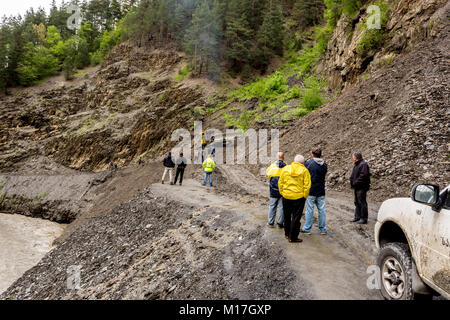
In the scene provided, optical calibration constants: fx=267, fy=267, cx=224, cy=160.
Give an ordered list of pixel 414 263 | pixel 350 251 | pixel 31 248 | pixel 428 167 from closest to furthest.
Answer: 1. pixel 414 263
2. pixel 350 251
3. pixel 428 167
4. pixel 31 248

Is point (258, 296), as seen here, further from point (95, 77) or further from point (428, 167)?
point (95, 77)

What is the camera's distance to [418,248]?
322 cm

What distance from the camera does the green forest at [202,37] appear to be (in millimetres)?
38812

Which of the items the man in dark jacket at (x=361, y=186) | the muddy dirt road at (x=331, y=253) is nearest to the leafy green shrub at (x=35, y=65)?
the muddy dirt road at (x=331, y=253)

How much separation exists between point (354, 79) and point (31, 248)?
27.6m

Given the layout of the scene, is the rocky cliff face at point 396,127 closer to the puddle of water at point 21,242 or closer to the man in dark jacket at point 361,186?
the man in dark jacket at point 361,186

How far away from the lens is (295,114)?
24.0 metres

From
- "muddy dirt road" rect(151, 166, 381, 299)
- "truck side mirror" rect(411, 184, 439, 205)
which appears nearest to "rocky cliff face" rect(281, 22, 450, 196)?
"muddy dirt road" rect(151, 166, 381, 299)

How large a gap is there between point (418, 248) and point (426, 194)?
66 centimetres

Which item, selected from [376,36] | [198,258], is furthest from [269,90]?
[198,258]

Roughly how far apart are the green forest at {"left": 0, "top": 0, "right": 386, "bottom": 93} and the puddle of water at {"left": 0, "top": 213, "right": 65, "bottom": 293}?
2702cm

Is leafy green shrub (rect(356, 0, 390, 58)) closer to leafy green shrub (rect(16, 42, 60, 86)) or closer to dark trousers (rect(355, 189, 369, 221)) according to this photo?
dark trousers (rect(355, 189, 369, 221))

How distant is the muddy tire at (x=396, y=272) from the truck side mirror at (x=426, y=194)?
0.76 meters

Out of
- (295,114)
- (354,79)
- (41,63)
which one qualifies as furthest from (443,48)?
(41,63)
